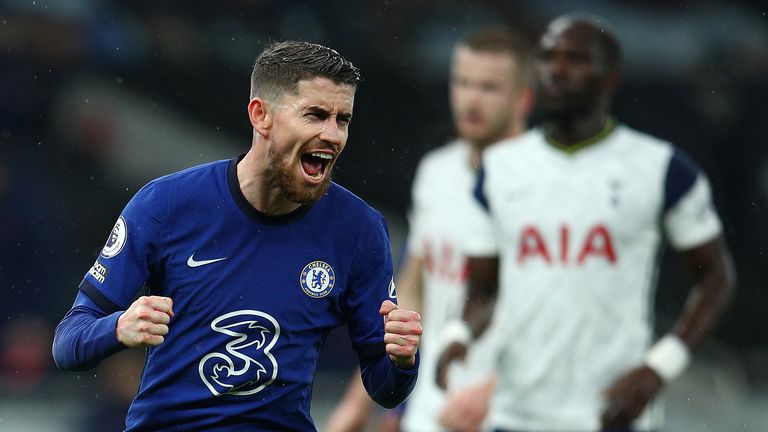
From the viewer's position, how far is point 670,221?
645 cm

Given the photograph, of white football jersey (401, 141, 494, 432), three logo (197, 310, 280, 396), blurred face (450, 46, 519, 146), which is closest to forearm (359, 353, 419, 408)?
three logo (197, 310, 280, 396)

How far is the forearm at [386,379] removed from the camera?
4.26m

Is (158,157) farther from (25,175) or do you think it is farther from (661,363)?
(661,363)

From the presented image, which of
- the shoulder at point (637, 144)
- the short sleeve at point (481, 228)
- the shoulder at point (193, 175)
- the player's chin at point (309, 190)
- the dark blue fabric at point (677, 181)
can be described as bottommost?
the short sleeve at point (481, 228)

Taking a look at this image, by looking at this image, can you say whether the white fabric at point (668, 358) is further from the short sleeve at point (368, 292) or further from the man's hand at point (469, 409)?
the short sleeve at point (368, 292)

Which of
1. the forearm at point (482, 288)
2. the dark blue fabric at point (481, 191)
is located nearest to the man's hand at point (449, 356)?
the forearm at point (482, 288)

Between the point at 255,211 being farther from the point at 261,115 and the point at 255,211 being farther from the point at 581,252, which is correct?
the point at 581,252

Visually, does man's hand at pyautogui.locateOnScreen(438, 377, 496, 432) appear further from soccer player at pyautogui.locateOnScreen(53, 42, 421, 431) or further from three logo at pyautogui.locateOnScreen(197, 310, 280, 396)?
three logo at pyautogui.locateOnScreen(197, 310, 280, 396)

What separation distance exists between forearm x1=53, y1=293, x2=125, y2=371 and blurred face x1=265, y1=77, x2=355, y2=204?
64 centimetres

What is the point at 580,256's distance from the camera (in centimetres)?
650

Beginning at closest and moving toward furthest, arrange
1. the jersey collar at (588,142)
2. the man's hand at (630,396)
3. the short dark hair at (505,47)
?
1. the man's hand at (630,396)
2. the jersey collar at (588,142)
3. the short dark hair at (505,47)

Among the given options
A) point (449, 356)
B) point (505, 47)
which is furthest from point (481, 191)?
point (505, 47)

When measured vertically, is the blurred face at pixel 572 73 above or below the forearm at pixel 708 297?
above

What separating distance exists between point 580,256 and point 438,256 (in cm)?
133
